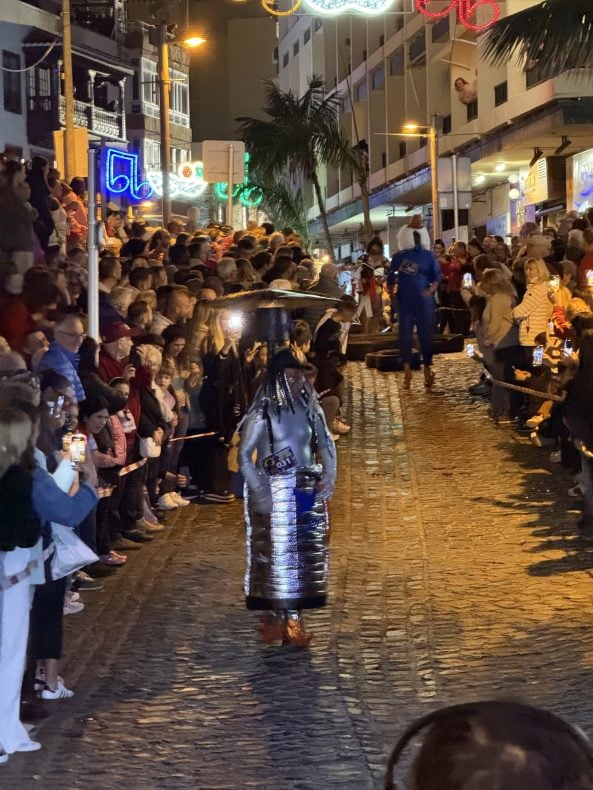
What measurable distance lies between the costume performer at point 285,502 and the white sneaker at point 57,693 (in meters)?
1.44

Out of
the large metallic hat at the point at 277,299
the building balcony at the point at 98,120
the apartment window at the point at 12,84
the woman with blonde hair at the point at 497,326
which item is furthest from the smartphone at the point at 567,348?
the building balcony at the point at 98,120

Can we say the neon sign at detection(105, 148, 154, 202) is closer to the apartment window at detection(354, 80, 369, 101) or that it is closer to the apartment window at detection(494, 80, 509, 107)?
the apartment window at detection(494, 80, 509, 107)

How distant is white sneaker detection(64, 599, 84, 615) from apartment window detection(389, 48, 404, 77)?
4189cm

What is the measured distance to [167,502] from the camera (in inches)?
521

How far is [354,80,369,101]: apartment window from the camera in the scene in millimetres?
54491

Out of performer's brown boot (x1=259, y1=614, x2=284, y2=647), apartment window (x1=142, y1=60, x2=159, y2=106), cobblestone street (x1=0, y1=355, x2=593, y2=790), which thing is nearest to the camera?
cobblestone street (x1=0, y1=355, x2=593, y2=790)

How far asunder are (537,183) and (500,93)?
374cm

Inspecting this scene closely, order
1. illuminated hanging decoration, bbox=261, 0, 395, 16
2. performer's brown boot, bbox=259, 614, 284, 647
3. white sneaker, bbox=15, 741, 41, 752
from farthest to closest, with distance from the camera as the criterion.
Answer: illuminated hanging decoration, bbox=261, 0, 395, 16 → performer's brown boot, bbox=259, 614, 284, 647 → white sneaker, bbox=15, 741, 41, 752

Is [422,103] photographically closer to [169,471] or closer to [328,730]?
[169,471]

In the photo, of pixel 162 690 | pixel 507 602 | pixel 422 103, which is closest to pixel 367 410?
pixel 507 602

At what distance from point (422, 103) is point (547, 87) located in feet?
60.2

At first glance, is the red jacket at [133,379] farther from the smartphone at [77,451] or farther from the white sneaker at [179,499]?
the smartphone at [77,451]

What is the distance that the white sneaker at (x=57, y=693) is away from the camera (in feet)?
24.8

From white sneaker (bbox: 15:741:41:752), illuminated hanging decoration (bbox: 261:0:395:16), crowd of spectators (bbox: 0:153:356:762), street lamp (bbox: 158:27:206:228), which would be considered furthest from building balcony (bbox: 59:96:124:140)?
white sneaker (bbox: 15:741:41:752)
